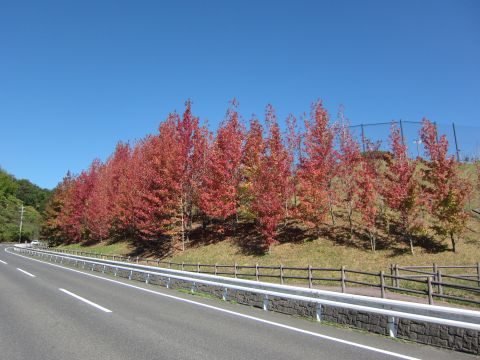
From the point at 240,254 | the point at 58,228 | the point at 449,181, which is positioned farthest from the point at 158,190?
the point at 58,228

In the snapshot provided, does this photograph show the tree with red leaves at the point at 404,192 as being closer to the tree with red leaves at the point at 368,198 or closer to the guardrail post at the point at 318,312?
the tree with red leaves at the point at 368,198

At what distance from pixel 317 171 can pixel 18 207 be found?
141605 mm

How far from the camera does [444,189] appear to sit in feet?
→ 80.8

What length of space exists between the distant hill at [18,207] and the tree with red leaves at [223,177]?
65285 millimetres

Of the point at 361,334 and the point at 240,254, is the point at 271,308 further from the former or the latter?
the point at 240,254

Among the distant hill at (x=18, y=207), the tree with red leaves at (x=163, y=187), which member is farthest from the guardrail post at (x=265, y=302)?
the distant hill at (x=18, y=207)

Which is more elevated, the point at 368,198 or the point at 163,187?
the point at 163,187

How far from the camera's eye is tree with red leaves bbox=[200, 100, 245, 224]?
102 ft

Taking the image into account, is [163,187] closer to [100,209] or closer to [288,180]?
[288,180]

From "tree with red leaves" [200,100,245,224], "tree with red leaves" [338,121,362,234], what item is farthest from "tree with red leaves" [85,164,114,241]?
"tree with red leaves" [338,121,362,234]

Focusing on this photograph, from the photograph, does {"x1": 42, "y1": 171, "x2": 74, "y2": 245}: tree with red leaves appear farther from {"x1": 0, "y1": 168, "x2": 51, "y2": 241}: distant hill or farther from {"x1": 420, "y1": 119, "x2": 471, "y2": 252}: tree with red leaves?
{"x1": 420, "y1": 119, "x2": 471, "y2": 252}: tree with red leaves

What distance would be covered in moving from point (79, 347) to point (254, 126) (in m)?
26.8

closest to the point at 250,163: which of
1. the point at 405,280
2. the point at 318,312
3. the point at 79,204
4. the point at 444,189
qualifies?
the point at 444,189

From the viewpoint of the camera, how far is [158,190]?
108 feet
